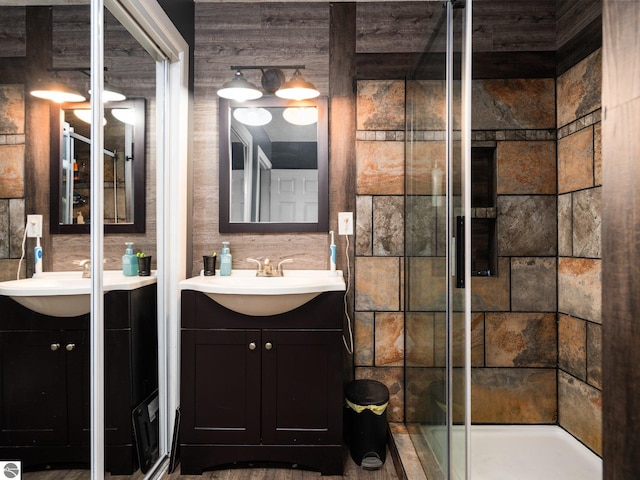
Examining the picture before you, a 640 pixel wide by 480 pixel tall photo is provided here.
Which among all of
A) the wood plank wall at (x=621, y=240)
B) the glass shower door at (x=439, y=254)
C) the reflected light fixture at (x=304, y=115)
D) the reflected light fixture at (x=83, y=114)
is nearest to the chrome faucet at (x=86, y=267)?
the reflected light fixture at (x=83, y=114)

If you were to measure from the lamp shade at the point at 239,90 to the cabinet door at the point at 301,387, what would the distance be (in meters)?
1.39

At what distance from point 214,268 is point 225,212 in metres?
0.34

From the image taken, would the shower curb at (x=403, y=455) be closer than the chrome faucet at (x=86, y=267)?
No

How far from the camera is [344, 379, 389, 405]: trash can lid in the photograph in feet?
7.26

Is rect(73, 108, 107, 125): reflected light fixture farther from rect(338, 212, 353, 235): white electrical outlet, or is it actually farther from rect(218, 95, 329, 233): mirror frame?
rect(338, 212, 353, 235): white electrical outlet

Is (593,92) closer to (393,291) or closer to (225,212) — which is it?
(393,291)

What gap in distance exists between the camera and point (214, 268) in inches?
99.3

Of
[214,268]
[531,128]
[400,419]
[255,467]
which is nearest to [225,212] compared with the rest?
[214,268]

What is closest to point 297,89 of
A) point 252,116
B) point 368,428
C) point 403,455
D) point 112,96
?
point 252,116

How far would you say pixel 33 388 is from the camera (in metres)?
1.31

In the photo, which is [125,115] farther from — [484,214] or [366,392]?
[484,214]

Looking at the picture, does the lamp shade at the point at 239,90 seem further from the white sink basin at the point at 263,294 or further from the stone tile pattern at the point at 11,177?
the stone tile pattern at the point at 11,177

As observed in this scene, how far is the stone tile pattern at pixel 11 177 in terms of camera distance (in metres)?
1.09

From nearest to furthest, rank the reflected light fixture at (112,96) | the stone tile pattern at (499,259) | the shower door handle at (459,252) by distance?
the shower door handle at (459,252) → the reflected light fixture at (112,96) → the stone tile pattern at (499,259)
